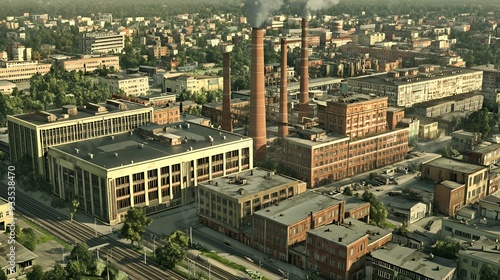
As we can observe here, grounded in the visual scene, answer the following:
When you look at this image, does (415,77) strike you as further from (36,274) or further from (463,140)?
(36,274)

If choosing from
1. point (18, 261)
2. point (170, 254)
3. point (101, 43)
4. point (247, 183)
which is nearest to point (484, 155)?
point (247, 183)

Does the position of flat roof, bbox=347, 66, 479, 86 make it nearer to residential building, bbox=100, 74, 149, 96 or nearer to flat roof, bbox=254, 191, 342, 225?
residential building, bbox=100, 74, 149, 96

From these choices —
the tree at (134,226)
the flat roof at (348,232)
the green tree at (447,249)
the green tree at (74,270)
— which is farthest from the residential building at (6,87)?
the green tree at (447,249)

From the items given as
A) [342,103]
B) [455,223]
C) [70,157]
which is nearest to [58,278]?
[70,157]

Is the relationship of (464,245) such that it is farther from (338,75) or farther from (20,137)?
(338,75)

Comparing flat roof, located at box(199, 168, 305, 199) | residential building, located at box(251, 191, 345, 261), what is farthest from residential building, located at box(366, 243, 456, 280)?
flat roof, located at box(199, 168, 305, 199)

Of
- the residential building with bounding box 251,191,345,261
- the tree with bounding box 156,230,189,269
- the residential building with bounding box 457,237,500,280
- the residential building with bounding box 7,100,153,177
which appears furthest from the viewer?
the residential building with bounding box 7,100,153,177

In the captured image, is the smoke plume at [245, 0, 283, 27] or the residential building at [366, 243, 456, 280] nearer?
the residential building at [366, 243, 456, 280]
